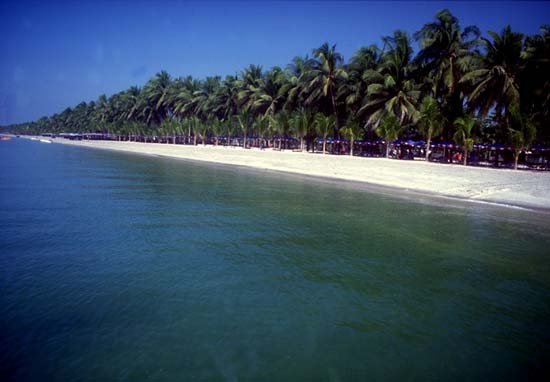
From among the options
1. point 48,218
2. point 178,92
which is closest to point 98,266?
point 48,218

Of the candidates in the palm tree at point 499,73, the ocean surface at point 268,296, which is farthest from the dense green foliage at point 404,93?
the ocean surface at point 268,296

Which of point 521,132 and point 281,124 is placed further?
point 281,124

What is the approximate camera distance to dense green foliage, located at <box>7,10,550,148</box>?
33.8 meters

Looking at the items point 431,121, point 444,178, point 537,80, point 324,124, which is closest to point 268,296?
point 444,178

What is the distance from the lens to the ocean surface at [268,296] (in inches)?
199

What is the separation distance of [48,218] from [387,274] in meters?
11.0

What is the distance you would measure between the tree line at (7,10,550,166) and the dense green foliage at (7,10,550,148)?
11 centimetres

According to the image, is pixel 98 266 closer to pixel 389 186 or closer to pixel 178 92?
pixel 389 186

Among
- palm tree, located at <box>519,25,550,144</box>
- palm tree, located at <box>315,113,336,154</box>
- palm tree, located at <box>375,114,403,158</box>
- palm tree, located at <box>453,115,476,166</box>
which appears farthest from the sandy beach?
palm tree, located at <box>519,25,550,144</box>

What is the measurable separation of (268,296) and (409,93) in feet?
132

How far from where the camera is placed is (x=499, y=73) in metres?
Result: 33.6

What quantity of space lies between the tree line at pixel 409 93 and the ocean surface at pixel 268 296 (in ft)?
80.5

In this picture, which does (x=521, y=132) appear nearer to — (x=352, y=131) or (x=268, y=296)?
(x=352, y=131)

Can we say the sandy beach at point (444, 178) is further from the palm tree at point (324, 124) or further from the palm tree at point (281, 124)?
the palm tree at point (281, 124)
